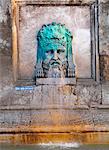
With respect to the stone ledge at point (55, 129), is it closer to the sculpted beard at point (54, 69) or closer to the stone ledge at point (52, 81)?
the stone ledge at point (52, 81)

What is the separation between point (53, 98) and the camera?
9.48 m

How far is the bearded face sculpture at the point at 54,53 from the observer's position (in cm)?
950

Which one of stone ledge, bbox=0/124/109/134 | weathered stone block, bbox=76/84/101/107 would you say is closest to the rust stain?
stone ledge, bbox=0/124/109/134

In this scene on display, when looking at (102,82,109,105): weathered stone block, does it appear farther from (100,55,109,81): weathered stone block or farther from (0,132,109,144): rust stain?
(0,132,109,144): rust stain

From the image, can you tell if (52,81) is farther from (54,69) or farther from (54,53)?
(54,53)

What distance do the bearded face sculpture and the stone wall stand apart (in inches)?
12.4

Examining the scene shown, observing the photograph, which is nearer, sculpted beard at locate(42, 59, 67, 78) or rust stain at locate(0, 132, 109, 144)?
rust stain at locate(0, 132, 109, 144)

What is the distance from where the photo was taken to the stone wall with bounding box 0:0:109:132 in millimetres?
9336

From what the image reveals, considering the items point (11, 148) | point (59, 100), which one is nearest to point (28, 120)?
point (59, 100)

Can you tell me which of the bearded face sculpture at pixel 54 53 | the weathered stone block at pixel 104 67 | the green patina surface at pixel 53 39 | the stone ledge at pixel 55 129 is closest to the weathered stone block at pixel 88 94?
the weathered stone block at pixel 104 67

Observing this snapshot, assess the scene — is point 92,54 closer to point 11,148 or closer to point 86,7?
point 86,7

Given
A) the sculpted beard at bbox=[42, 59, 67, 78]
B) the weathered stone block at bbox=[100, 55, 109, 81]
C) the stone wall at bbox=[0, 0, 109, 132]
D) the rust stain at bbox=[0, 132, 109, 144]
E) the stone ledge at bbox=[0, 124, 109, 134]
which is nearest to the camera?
the rust stain at bbox=[0, 132, 109, 144]

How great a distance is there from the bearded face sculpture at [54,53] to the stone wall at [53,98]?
31cm

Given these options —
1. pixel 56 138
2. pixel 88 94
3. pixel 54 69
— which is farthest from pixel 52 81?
pixel 56 138
